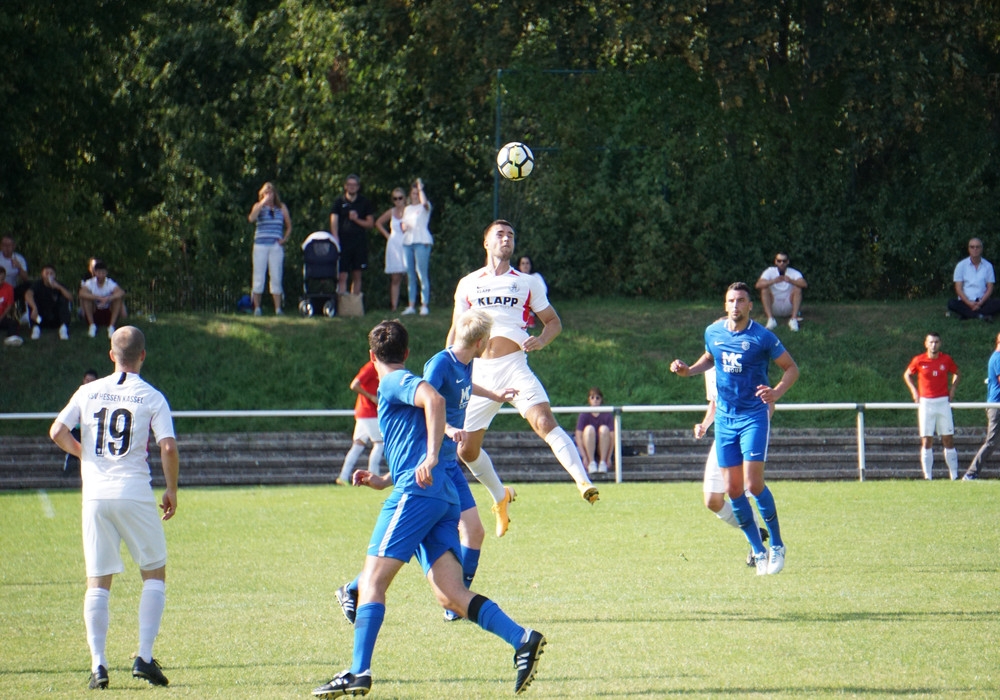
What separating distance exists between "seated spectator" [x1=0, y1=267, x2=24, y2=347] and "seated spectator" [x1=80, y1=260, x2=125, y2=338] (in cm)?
129

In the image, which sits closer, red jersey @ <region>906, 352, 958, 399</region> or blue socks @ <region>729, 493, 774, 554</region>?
blue socks @ <region>729, 493, 774, 554</region>

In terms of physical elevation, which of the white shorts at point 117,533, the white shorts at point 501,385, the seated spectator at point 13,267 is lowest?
the white shorts at point 117,533

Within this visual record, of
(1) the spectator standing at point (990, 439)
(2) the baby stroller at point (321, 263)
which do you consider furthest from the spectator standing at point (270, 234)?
(1) the spectator standing at point (990, 439)

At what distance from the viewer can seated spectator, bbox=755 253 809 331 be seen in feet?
74.5

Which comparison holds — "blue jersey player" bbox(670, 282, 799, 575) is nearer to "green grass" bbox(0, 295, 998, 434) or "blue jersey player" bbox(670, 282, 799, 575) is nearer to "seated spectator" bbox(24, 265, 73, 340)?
"green grass" bbox(0, 295, 998, 434)

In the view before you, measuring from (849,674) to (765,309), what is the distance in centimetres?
1735

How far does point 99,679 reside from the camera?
20.7 ft

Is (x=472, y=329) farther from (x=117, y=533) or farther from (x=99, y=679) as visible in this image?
(x=99, y=679)

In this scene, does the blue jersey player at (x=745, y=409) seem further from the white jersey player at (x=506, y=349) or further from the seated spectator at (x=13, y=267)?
the seated spectator at (x=13, y=267)

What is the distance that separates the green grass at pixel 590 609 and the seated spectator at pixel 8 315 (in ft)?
29.6

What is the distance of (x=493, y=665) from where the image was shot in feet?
22.1

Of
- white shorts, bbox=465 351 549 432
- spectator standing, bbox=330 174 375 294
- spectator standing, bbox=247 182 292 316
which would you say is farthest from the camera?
spectator standing, bbox=330 174 375 294

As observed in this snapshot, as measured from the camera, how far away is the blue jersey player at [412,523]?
228 inches

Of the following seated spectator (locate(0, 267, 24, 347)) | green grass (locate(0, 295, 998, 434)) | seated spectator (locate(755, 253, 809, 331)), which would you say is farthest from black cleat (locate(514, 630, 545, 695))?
seated spectator (locate(0, 267, 24, 347))
